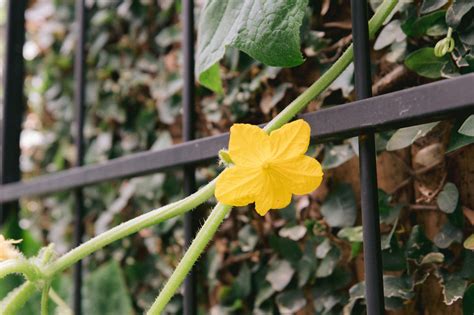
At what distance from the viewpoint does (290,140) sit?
59cm

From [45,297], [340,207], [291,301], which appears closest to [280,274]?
[291,301]

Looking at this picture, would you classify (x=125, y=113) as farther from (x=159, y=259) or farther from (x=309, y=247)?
(x=309, y=247)

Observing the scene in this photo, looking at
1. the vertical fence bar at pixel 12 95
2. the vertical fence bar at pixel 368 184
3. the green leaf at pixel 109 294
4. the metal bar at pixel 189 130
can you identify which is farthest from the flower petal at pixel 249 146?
the vertical fence bar at pixel 12 95

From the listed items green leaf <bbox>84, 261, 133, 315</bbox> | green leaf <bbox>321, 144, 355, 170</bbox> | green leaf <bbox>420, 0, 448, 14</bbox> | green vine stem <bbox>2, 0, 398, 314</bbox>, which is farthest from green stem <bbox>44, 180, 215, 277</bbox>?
green leaf <bbox>84, 261, 133, 315</bbox>

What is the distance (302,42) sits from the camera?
92 centimetres

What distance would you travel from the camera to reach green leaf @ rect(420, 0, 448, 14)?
2.30 feet

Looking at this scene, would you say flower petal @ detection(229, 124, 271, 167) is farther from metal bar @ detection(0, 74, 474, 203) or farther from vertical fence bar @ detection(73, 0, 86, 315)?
vertical fence bar @ detection(73, 0, 86, 315)

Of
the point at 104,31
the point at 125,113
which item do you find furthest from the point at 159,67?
the point at 104,31

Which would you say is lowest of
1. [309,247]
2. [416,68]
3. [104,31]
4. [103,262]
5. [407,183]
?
[103,262]

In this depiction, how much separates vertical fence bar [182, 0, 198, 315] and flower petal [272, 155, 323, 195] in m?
0.24

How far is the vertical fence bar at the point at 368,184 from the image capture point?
62cm

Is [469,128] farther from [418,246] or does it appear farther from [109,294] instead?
[109,294]

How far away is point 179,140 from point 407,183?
26.4 inches

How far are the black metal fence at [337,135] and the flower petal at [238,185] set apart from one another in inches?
4.2
